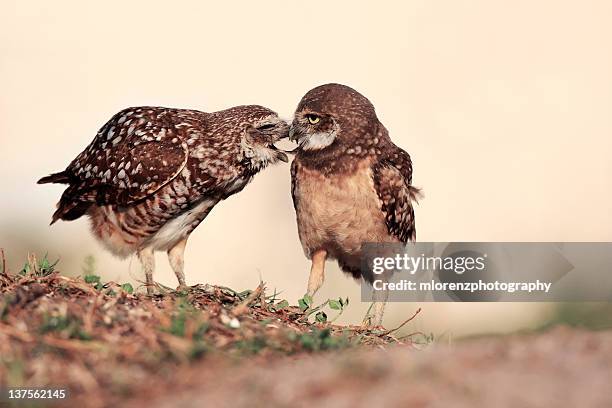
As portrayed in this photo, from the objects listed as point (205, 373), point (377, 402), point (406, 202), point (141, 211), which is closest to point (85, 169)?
point (141, 211)

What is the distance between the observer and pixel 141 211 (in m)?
7.57

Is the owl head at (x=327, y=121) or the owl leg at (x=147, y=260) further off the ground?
the owl head at (x=327, y=121)

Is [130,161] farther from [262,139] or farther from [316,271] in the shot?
[316,271]

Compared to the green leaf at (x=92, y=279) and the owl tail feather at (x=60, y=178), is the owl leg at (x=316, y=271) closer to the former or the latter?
the owl tail feather at (x=60, y=178)

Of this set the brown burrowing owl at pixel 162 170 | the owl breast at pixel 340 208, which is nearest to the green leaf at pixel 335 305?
the owl breast at pixel 340 208

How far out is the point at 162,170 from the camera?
24.3 ft

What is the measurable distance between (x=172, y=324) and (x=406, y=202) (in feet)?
13.1

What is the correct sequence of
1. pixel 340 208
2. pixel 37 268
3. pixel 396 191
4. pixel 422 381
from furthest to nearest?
pixel 396 191 < pixel 340 208 < pixel 37 268 < pixel 422 381

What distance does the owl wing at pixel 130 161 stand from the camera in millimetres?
7445

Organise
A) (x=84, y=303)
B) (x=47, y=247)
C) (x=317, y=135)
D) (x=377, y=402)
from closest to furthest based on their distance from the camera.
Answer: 1. (x=377, y=402)
2. (x=84, y=303)
3. (x=317, y=135)
4. (x=47, y=247)

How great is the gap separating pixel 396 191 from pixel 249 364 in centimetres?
389

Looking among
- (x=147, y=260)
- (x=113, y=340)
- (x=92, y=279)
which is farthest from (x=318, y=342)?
(x=147, y=260)

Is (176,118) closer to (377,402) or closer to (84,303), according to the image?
(84,303)

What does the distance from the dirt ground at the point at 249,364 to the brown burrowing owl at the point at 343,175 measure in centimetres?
254
